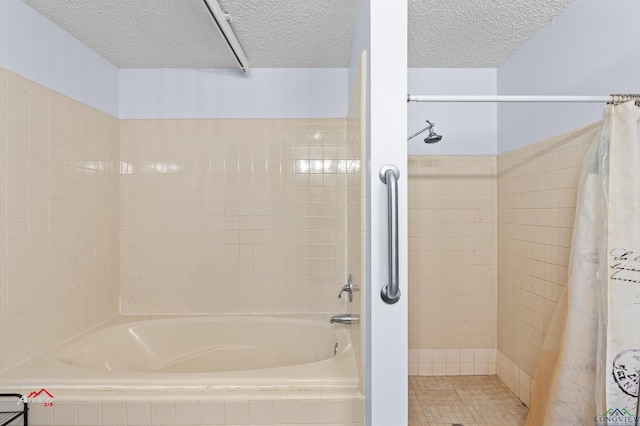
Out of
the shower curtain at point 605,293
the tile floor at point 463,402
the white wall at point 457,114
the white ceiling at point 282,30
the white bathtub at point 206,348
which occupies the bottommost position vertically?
the tile floor at point 463,402

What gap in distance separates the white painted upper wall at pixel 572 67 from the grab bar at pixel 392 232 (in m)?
1.20

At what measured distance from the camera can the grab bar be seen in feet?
3.69

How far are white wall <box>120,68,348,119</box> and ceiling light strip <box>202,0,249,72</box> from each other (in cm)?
18

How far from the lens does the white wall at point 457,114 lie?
8.70 feet

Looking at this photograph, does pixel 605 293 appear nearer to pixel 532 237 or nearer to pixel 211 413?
pixel 532 237

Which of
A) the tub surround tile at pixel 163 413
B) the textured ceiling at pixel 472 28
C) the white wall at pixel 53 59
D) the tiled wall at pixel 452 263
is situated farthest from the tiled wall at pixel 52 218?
the tiled wall at pixel 452 263

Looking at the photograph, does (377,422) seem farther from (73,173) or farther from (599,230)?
(73,173)

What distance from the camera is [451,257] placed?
8.69 ft

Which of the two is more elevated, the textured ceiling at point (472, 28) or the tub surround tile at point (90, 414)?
the textured ceiling at point (472, 28)

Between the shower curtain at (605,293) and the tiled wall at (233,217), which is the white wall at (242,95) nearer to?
the tiled wall at (233,217)

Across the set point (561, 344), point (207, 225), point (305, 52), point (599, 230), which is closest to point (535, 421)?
point (561, 344)

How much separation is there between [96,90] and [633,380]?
3106 mm

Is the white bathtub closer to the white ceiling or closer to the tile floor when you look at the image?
the tile floor

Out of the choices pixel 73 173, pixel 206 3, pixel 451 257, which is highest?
pixel 206 3
